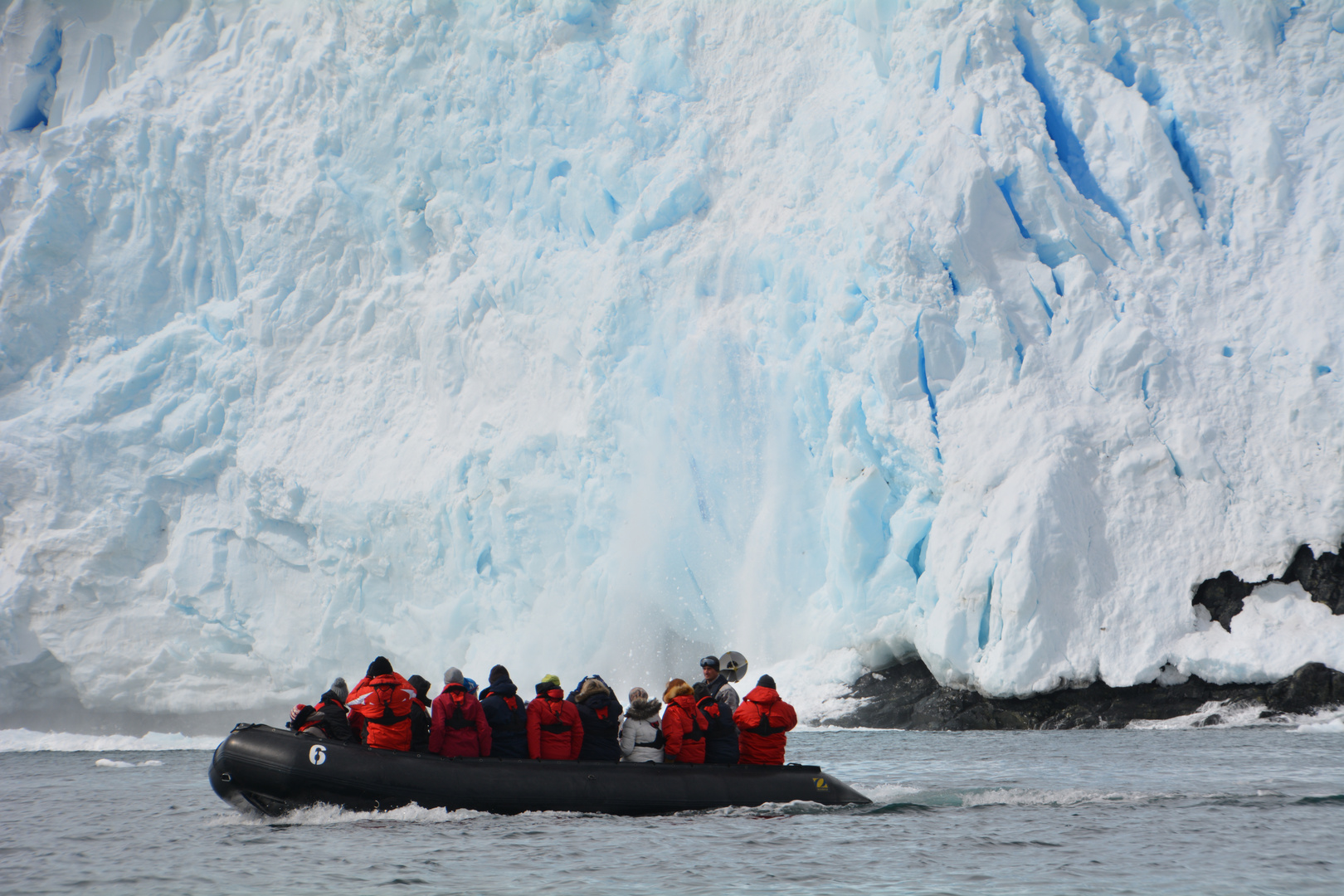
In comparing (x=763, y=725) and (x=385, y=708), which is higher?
(x=385, y=708)

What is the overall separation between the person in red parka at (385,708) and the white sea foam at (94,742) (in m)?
12.3

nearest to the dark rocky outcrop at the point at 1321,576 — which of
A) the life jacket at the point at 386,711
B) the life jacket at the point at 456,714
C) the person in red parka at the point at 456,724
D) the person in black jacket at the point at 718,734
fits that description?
the person in black jacket at the point at 718,734

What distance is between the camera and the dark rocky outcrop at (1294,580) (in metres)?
14.5

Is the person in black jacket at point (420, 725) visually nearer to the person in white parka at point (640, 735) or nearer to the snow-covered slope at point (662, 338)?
the person in white parka at point (640, 735)

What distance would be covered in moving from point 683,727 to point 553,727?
0.96 meters

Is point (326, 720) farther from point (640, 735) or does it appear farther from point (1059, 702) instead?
point (1059, 702)

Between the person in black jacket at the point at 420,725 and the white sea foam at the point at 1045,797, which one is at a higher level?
the person in black jacket at the point at 420,725

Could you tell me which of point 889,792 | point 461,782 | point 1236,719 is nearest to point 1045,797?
point 889,792

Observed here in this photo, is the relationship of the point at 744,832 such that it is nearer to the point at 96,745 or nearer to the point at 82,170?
the point at 96,745

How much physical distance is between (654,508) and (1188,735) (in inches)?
356

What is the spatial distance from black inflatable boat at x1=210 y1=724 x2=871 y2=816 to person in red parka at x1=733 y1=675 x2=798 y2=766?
0.79ft

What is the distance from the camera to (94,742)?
20266 millimetres

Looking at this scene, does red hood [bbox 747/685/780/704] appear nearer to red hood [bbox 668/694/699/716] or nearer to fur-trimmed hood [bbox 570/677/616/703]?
red hood [bbox 668/694/699/716]

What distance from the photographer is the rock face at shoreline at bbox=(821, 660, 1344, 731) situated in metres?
13.9
